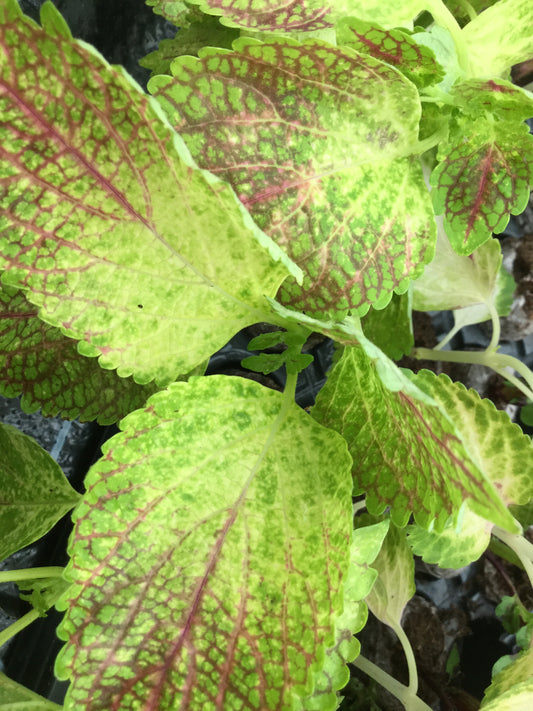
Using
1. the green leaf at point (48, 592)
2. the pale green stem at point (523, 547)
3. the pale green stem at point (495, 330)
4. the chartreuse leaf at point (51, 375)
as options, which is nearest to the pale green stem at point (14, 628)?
the green leaf at point (48, 592)

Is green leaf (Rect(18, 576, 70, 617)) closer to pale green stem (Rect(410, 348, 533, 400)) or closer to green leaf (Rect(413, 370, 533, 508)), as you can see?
green leaf (Rect(413, 370, 533, 508))

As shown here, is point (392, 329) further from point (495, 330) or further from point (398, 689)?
point (398, 689)

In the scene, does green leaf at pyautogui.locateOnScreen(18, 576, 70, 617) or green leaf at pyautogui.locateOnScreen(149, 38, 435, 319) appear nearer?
green leaf at pyautogui.locateOnScreen(149, 38, 435, 319)

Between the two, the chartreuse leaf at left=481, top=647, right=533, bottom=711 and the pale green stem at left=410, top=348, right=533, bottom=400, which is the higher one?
the pale green stem at left=410, top=348, right=533, bottom=400

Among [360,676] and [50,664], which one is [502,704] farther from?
[50,664]

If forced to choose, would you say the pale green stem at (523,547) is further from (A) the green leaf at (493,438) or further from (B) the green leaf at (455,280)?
(B) the green leaf at (455,280)

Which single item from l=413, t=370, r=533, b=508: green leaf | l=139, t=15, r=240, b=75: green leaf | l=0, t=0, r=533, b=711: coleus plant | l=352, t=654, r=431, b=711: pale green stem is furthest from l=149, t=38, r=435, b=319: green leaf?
l=352, t=654, r=431, b=711: pale green stem

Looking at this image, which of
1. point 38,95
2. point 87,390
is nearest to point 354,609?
point 87,390
